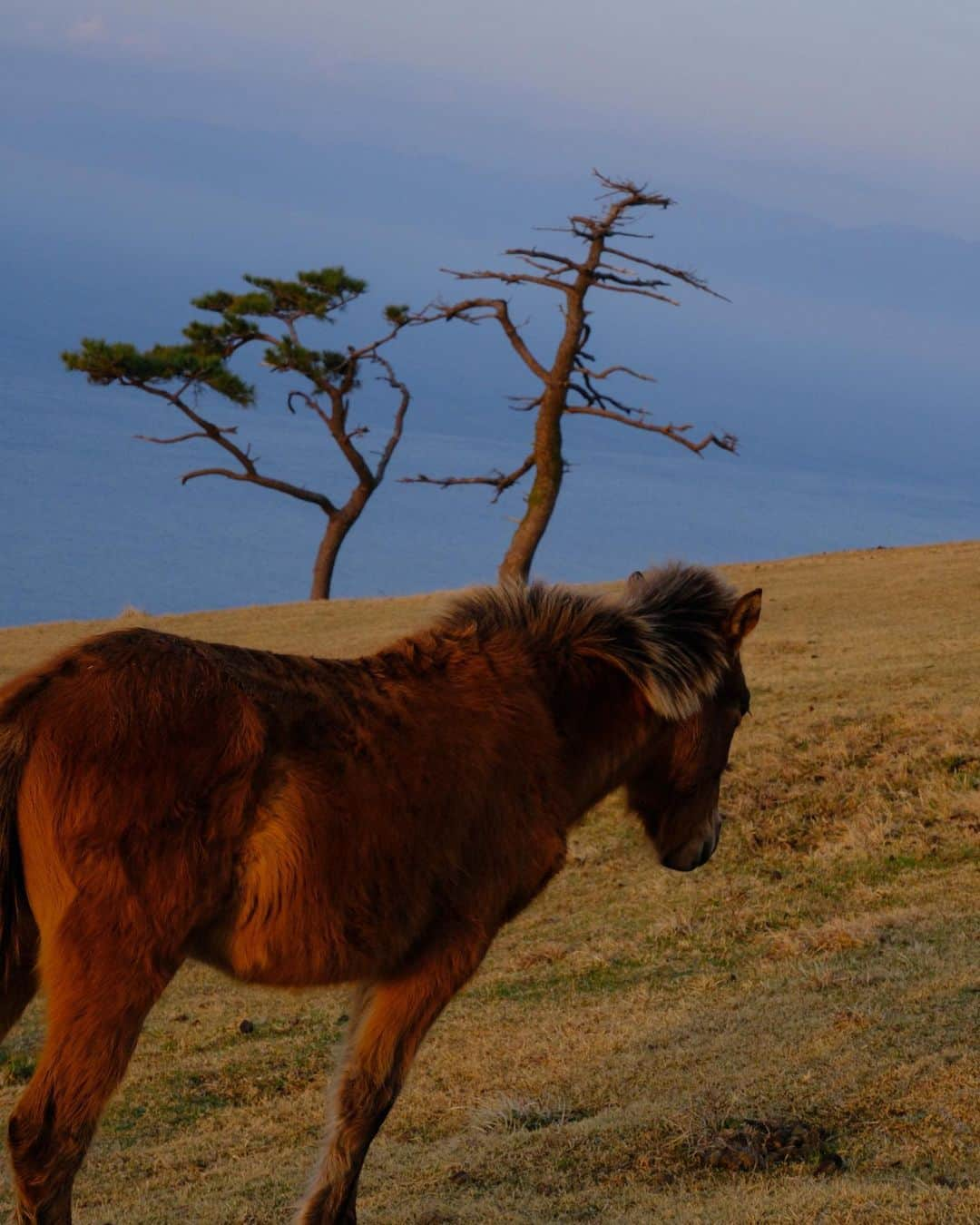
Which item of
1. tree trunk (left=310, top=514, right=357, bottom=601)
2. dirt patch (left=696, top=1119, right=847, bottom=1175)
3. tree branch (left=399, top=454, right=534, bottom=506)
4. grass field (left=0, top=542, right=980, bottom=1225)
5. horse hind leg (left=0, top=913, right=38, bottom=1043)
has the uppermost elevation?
horse hind leg (left=0, top=913, right=38, bottom=1043)

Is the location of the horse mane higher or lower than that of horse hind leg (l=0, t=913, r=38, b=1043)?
higher

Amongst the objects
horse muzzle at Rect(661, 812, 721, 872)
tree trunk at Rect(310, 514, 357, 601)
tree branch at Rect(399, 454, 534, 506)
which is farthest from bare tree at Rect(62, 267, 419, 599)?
horse muzzle at Rect(661, 812, 721, 872)

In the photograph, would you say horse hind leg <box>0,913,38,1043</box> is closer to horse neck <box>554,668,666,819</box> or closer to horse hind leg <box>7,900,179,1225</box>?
horse hind leg <box>7,900,179,1225</box>

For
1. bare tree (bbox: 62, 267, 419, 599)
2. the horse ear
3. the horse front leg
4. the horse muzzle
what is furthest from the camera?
bare tree (bbox: 62, 267, 419, 599)

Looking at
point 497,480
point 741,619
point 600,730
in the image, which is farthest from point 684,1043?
point 497,480

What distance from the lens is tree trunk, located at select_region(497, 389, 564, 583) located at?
27406 mm

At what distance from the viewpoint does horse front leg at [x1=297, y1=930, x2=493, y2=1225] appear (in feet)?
14.4

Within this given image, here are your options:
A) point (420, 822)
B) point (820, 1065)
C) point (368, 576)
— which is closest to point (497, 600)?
point (420, 822)

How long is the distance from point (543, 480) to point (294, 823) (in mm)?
24006

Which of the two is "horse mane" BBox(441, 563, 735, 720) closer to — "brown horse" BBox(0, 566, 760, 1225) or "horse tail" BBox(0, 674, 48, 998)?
"brown horse" BBox(0, 566, 760, 1225)

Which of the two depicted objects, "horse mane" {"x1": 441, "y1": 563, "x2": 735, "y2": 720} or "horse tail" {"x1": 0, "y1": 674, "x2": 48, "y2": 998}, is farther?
"horse mane" {"x1": 441, "y1": 563, "x2": 735, "y2": 720}

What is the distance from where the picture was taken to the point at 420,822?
4203 mm

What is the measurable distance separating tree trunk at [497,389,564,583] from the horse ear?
21932 mm

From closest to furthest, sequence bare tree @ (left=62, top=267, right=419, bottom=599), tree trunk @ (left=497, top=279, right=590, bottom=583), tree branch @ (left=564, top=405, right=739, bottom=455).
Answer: tree branch @ (left=564, top=405, right=739, bottom=455) < tree trunk @ (left=497, top=279, right=590, bottom=583) < bare tree @ (left=62, top=267, right=419, bottom=599)
